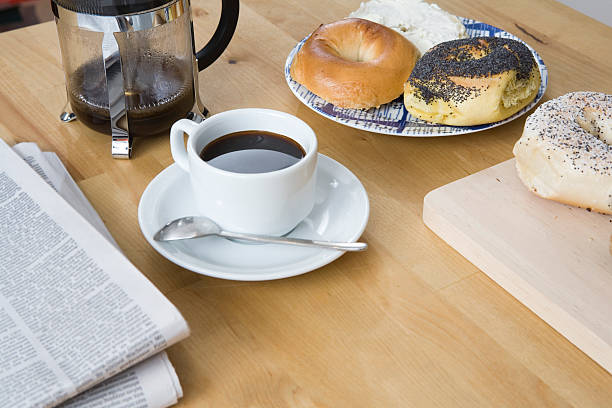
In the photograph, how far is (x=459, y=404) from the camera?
0.52m

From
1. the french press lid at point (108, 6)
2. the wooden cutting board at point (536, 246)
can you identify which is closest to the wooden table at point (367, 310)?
the wooden cutting board at point (536, 246)

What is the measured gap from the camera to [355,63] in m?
0.82

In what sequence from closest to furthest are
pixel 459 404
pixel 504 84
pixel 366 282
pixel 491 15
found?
pixel 459 404 → pixel 366 282 → pixel 504 84 → pixel 491 15

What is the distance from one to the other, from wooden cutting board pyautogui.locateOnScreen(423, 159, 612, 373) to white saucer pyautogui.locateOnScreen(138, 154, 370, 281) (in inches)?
3.6

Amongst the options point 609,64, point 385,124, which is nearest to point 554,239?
point 385,124

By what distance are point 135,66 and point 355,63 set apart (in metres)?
0.27

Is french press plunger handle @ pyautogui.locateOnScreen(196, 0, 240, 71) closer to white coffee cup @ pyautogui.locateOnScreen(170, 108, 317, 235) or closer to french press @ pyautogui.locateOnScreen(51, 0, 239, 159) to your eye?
french press @ pyautogui.locateOnScreen(51, 0, 239, 159)

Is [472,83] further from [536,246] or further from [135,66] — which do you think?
[135,66]

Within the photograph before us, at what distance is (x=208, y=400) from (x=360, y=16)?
67cm

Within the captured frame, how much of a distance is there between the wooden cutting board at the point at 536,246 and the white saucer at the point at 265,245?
9cm

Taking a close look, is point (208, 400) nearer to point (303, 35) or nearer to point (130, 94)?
point (130, 94)

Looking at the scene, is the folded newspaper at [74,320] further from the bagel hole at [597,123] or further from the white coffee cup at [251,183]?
the bagel hole at [597,123]

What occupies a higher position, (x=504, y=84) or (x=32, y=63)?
(x=504, y=84)

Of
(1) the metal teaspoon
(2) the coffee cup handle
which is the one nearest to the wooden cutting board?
(1) the metal teaspoon
